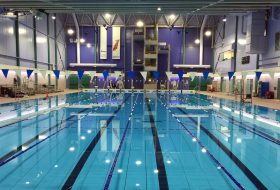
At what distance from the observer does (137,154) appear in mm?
5148

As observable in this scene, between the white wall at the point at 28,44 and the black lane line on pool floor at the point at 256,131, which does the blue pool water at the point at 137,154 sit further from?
the white wall at the point at 28,44

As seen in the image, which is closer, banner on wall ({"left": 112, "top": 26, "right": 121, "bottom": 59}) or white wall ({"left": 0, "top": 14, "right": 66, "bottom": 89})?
white wall ({"left": 0, "top": 14, "right": 66, "bottom": 89})

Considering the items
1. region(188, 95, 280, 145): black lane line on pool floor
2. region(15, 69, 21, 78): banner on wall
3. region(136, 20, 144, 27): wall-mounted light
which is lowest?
region(188, 95, 280, 145): black lane line on pool floor

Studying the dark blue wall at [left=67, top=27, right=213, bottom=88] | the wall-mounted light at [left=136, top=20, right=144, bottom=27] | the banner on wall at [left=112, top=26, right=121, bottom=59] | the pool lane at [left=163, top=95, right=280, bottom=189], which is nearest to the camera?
the pool lane at [left=163, top=95, right=280, bottom=189]

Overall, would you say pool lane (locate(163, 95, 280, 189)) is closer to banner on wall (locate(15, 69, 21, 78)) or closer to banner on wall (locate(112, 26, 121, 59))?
banner on wall (locate(15, 69, 21, 78))

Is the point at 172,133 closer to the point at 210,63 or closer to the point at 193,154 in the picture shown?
the point at 193,154

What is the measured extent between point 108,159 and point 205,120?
5.53 meters

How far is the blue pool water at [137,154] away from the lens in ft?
12.5

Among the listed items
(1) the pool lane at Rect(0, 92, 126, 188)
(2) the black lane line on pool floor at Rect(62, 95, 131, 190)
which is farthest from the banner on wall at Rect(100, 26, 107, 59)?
(1) the pool lane at Rect(0, 92, 126, 188)

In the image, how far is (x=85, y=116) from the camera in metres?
9.84

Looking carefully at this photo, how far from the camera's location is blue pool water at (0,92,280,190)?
12.5 ft

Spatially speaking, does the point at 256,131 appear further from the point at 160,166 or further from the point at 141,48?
the point at 141,48

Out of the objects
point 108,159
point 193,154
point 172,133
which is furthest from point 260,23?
point 108,159

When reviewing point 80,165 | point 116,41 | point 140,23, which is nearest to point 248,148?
point 80,165
